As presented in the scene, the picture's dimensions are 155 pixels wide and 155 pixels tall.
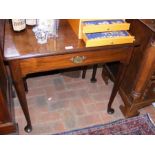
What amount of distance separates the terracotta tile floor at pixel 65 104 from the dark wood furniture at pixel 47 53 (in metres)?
0.42

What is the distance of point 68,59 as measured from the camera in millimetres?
1090

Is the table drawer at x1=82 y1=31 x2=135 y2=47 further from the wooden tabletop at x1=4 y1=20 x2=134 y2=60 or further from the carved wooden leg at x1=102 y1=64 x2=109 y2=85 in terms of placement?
the carved wooden leg at x1=102 y1=64 x2=109 y2=85

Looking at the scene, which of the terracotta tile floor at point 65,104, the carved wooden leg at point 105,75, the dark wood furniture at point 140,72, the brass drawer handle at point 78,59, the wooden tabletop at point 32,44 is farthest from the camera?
the carved wooden leg at point 105,75

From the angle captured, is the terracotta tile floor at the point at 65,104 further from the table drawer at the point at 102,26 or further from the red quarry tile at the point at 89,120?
the table drawer at the point at 102,26

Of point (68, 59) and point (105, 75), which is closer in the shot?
point (68, 59)

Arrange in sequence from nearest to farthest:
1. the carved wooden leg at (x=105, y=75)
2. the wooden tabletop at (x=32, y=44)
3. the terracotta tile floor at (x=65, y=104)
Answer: the wooden tabletop at (x=32, y=44) → the terracotta tile floor at (x=65, y=104) → the carved wooden leg at (x=105, y=75)

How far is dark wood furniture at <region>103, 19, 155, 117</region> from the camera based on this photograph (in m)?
1.23

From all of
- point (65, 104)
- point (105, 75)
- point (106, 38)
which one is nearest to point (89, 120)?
point (65, 104)

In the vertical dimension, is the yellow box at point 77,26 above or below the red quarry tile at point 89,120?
above

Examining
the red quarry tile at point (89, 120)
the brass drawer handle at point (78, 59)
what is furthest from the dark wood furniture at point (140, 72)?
the brass drawer handle at point (78, 59)

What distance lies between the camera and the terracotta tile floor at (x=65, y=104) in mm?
1539

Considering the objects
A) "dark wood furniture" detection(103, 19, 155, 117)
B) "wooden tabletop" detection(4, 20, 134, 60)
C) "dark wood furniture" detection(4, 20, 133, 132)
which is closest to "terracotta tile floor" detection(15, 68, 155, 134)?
"dark wood furniture" detection(103, 19, 155, 117)

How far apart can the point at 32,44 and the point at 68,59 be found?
8.4 inches

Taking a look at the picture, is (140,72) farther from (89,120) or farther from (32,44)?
(32,44)
